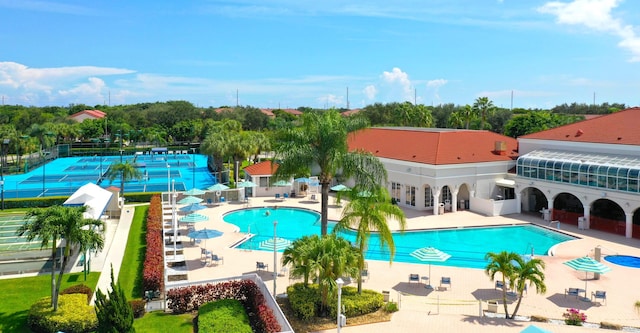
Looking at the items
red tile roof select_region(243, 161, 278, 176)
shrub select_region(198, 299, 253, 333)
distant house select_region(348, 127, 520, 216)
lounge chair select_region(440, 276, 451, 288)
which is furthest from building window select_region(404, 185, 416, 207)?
shrub select_region(198, 299, 253, 333)

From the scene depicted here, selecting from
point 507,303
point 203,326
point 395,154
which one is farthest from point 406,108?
point 203,326

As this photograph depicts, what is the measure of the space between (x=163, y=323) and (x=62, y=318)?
351cm

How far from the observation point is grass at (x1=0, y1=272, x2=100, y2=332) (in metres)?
18.7

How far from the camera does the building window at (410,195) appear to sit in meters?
41.8

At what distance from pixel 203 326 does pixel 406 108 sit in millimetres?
66290

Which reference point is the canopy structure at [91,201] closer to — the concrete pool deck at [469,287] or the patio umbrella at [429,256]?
the concrete pool deck at [469,287]

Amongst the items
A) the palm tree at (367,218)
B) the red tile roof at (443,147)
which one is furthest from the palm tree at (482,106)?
the palm tree at (367,218)

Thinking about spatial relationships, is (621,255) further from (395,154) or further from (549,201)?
(395,154)

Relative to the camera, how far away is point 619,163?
33062 mm

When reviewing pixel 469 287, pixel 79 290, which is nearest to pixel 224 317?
pixel 79 290

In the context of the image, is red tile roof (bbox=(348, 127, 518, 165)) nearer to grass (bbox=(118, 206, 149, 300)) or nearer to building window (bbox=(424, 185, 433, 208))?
building window (bbox=(424, 185, 433, 208))

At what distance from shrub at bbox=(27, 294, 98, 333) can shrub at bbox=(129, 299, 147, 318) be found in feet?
4.69

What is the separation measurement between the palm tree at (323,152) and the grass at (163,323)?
26.3 feet

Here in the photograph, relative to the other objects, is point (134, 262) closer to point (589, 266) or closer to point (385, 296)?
point (385, 296)
